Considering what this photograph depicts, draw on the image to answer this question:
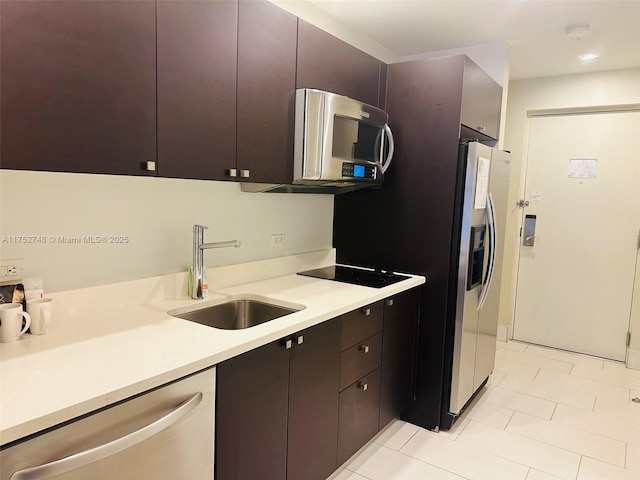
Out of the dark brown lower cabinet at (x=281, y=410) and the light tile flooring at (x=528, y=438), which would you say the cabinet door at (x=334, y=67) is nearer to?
the dark brown lower cabinet at (x=281, y=410)

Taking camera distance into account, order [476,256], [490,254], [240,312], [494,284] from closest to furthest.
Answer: [240,312] → [476,256] → [490,254] → [494,284]

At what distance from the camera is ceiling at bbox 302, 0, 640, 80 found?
97.2 inches

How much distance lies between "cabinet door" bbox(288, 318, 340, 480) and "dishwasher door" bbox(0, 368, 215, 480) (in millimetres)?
430

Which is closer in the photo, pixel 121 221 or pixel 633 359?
pixel 121 221

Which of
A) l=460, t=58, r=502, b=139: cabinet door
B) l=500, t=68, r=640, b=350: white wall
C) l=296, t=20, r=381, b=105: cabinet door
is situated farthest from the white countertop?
l=500, t=68, r=640, b=350: white wall

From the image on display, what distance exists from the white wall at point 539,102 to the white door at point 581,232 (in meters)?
0.09

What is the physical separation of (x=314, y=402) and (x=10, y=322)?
1.10 meters

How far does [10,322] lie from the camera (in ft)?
4.29

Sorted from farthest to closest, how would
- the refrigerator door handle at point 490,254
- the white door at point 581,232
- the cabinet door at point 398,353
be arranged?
the white door at point 581,232 → the refrigerator door handle at point 490,254 → the cabinet door at point 398,353

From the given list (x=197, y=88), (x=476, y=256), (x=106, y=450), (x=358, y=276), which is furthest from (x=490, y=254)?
(x=106, y=450)

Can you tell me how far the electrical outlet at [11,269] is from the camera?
141 centimetres

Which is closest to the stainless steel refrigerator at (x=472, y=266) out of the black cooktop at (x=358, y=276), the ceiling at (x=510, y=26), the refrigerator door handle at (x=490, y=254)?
the refrigerator door handle at (x=490, y=254)

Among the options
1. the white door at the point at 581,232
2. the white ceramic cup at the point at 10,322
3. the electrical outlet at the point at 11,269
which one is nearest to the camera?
the white ceramic cup at the point at 10,322

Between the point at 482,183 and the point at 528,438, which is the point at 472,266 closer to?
the point at 482,183
